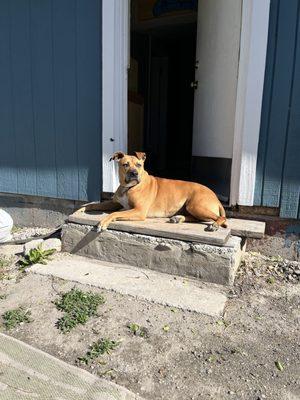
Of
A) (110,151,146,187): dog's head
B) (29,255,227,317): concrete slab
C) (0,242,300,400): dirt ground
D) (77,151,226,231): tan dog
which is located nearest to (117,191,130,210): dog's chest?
(77,151,226,231): tan dog

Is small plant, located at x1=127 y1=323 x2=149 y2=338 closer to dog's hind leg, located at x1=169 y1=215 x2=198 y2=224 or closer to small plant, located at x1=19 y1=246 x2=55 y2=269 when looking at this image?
dog's hind leg, located at x1=169 y1=215 x2=198 y2=224

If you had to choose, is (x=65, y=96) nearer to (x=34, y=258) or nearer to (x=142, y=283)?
(x=34, y=258)

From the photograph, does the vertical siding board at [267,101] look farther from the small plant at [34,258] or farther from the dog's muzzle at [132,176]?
the small plant at [34,258]

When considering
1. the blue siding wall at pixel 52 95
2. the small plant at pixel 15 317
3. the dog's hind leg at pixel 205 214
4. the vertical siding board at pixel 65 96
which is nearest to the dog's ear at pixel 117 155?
the blue siding wall at pixel 52 95

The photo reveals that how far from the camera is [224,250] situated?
297 centimetres

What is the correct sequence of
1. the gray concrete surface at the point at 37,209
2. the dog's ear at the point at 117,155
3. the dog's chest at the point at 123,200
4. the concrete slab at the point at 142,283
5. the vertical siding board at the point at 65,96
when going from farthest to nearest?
the gray concrete surface at the point at 37,209 → the vertical siding board at the point at 65,96 → the dog's chest at the point at 123,200 → the dog's ear at the point at 117,155 → the concrete slab at the point at 142,283

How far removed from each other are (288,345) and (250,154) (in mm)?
1836

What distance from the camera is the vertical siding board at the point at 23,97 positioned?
4227mm

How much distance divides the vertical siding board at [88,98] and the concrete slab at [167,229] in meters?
0.74

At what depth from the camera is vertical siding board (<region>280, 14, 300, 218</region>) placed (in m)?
3.24

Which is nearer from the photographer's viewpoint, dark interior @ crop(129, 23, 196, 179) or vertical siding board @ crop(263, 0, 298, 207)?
vertical siding board @ crop(263, 0, 298, 207)

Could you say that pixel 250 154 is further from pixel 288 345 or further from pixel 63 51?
pixel 63 51

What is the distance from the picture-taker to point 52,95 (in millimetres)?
4223

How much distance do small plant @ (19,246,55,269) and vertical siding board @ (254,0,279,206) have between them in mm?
2206
